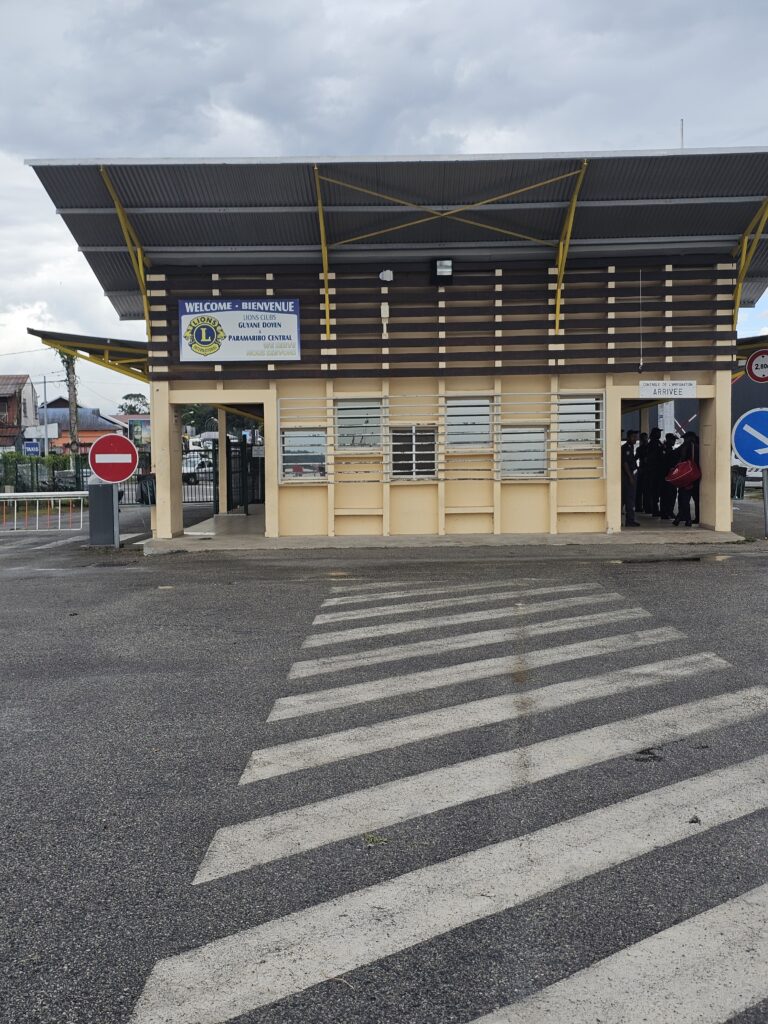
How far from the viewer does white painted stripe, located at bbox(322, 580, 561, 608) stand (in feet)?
30.6

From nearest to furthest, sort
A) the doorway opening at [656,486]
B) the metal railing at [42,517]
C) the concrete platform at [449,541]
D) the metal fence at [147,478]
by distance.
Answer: the concrete platform at [449,541]
the doorway opening at [656,486]
the metal railing at [42,517]
the metal fence at [147,478]

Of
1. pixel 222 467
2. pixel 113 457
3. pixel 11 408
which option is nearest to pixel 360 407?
pixel 113 457

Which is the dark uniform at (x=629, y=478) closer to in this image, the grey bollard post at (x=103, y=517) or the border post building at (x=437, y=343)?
the border post building at (x=437, y=343)

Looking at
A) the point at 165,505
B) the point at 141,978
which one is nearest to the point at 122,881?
the point at 141,978

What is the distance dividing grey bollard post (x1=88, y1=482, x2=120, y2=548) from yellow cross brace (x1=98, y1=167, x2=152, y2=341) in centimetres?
276

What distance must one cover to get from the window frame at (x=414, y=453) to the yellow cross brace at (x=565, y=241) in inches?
110

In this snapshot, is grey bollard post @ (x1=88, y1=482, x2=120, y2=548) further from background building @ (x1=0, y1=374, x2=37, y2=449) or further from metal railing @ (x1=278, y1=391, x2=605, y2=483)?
background building @ (x1=0, y1=374, x2=37, y2=449)

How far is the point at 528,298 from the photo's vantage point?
595 inches

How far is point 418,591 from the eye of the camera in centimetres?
984

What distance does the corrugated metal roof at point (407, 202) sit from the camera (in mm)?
13336

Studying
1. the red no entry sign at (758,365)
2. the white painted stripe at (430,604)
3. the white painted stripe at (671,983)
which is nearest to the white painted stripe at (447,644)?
the white painted stripe at (430,604)

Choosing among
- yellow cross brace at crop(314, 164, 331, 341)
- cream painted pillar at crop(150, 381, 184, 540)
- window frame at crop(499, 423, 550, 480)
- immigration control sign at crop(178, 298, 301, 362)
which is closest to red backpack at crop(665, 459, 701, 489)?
window frame at crop(499, 423, 550, 480)

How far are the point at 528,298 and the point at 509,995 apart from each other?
13.7m

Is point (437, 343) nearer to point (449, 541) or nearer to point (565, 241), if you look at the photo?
point (565, 241)
